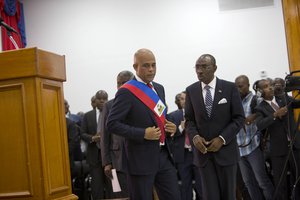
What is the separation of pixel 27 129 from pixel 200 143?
167cm

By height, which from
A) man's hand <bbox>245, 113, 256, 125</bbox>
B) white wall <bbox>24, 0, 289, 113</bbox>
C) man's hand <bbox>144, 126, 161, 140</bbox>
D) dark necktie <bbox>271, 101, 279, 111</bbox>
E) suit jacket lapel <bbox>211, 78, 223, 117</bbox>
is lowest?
man's hand <bbox>144, 126, 161, 140</bbox>

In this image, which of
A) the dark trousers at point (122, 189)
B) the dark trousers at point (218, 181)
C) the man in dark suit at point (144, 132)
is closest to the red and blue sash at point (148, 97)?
the man in dark suit at point (144, 132)

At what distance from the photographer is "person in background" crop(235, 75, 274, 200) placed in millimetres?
4953

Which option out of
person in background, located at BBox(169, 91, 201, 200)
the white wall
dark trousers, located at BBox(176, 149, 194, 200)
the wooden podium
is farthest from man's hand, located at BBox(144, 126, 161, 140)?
the white wall

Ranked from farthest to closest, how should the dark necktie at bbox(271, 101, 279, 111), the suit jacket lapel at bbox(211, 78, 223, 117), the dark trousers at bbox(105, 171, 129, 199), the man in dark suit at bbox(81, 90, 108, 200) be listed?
the man in dark suit at bbox(81, 90, 108, 200)
the dark necktie at bbox(271, 101, 279, 111)
the dark trousers at bbox(105, 171, 129, 199)
the suit jacket lapel at bbox(211, 78, 223, 117)

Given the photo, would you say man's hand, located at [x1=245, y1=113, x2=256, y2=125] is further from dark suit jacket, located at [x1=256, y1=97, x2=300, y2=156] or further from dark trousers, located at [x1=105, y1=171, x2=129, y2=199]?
dark trousers, located at [x1=105, y1=171, x2=129, y2=199]

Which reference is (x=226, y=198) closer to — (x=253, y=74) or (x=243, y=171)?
(x=243, y=171)

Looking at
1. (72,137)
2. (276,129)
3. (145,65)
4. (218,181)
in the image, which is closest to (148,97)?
(145,65)

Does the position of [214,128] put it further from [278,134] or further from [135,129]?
[278,134]

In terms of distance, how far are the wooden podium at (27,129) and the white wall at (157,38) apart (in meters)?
5.74

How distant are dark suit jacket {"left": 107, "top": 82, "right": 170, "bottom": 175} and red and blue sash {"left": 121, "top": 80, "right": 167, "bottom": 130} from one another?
0.09ft

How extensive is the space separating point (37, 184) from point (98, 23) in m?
6.46

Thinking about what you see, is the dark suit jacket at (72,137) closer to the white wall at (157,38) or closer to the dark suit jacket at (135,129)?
the white wall at (157,38)

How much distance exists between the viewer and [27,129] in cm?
212
